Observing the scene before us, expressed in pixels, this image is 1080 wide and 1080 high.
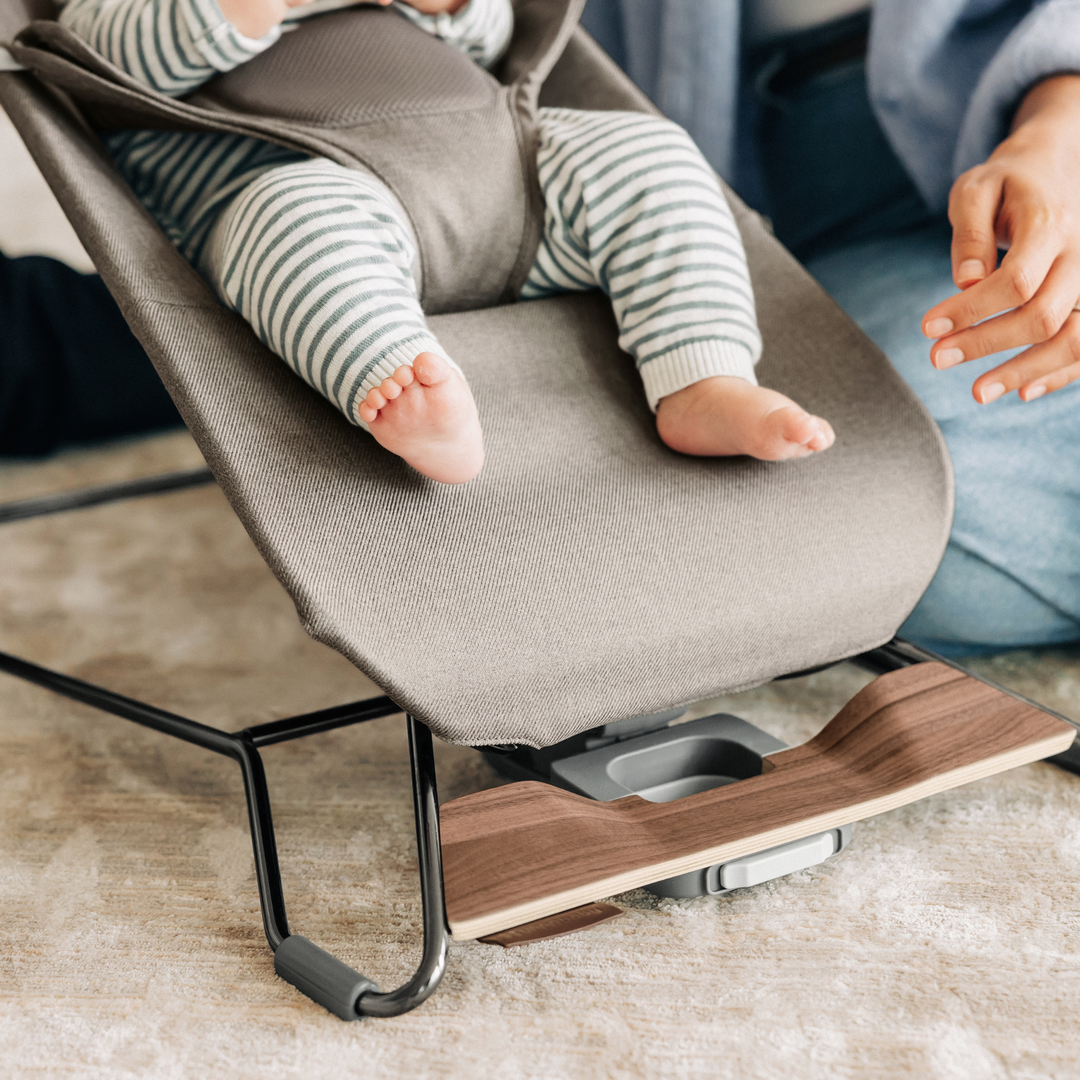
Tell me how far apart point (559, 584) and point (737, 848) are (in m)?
0.19

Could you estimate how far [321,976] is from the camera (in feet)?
1.99

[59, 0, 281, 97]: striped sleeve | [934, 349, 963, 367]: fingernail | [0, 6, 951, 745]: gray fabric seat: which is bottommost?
[0, 6, 951, 745]: gray fabric seat

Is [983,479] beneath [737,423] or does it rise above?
beneath

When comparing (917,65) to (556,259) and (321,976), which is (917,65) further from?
(321,976)

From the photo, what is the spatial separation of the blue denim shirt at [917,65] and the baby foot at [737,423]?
0.38m

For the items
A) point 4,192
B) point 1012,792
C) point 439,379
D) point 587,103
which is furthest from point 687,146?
point 4,192

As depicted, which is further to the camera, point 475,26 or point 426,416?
point 475,26

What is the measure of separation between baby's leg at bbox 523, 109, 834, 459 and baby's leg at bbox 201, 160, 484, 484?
154 mm

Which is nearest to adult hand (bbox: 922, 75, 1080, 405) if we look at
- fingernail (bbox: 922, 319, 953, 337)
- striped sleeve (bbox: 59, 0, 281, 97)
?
fingernail (bbox: 922, 319, 953, 337)

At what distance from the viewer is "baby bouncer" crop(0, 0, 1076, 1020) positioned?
2.03 feet

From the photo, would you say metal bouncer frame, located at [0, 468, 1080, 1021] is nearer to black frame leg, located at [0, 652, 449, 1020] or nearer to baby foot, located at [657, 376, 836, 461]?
black frame leg, located at [0, 652, 449, 1020]

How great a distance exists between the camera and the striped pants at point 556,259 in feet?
2.17

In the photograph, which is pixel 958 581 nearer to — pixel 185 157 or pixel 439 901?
pixel 439 901

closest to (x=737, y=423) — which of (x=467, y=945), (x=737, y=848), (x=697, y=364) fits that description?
(x=697, y=364)
